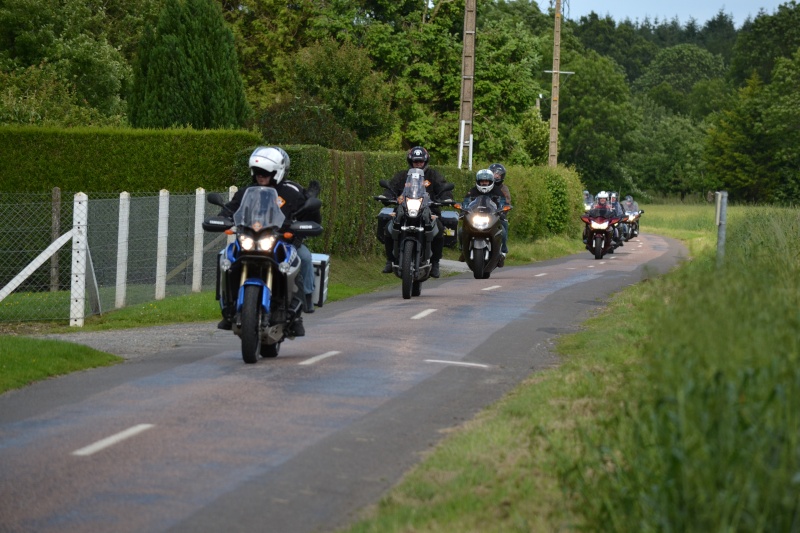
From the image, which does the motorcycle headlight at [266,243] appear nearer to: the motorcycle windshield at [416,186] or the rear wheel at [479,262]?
the motorcycle windshield at [416,186]

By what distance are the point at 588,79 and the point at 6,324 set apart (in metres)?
98.8

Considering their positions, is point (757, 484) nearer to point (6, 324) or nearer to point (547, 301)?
point (6, 324)

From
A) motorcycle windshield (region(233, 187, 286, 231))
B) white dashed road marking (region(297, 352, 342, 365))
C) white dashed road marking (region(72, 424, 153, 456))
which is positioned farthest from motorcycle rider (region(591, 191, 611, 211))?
white dashed road marking (region(72, 424, 153, 456))

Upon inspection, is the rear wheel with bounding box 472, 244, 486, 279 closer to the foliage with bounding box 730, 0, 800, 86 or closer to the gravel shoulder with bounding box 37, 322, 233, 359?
the gravel shoulder with bounding box 37, 322, 233, 359

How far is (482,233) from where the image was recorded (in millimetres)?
24938

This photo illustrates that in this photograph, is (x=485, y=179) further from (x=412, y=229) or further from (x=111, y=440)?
(x=111, y=440)

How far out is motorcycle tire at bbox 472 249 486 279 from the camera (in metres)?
25.6

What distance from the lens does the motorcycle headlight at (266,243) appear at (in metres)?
12.6

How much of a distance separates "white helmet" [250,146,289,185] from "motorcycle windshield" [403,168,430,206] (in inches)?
294

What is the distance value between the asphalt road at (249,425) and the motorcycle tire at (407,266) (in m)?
3.39

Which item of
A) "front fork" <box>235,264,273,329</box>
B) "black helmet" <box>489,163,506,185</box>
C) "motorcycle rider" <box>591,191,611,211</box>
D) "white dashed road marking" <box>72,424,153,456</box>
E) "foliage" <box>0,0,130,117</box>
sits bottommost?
"white dashed road marking" <box>72,424,153,456</box>

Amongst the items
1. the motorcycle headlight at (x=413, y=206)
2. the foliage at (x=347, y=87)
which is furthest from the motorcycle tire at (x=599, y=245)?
the motorcycle headlight at (x=413, y=206)

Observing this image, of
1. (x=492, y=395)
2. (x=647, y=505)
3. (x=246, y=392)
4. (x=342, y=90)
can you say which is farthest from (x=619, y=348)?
(x=342, y=90)

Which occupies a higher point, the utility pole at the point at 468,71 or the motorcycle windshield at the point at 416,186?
the utility pole at the point at 468,71
